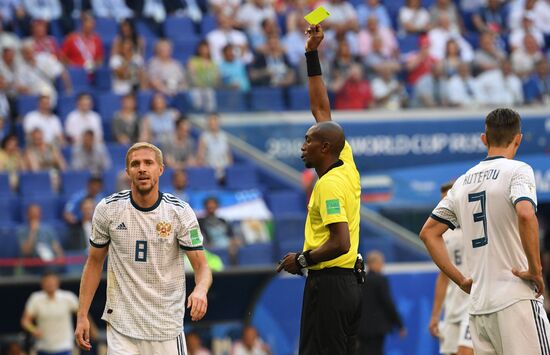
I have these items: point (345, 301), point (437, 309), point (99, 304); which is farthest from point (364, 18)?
point (345, 301)

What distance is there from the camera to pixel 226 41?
66.0 feet

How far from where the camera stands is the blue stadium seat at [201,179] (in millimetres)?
17578

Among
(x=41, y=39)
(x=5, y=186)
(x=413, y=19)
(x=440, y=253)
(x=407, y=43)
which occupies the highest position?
(x=413, y=19)

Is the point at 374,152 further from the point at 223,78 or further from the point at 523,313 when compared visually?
the point at 523,313

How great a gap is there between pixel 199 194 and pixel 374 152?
361 centimetres

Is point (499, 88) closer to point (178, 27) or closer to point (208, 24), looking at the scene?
point (208, 24)

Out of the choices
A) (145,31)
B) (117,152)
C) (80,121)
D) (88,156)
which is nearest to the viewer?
(88,156)

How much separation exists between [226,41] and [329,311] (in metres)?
12.9

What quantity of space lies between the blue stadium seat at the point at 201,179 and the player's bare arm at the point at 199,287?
377 inches

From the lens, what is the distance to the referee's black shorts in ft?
25.4

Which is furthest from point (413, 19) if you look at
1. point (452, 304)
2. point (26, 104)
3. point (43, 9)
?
point (452, 304)

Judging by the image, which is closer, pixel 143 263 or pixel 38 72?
pixel 143 263

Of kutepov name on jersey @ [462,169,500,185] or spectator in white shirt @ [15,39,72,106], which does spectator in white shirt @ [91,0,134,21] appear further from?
kutepov name on jersey @ [462,169,500,185]

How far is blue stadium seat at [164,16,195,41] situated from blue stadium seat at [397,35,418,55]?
159 inches
